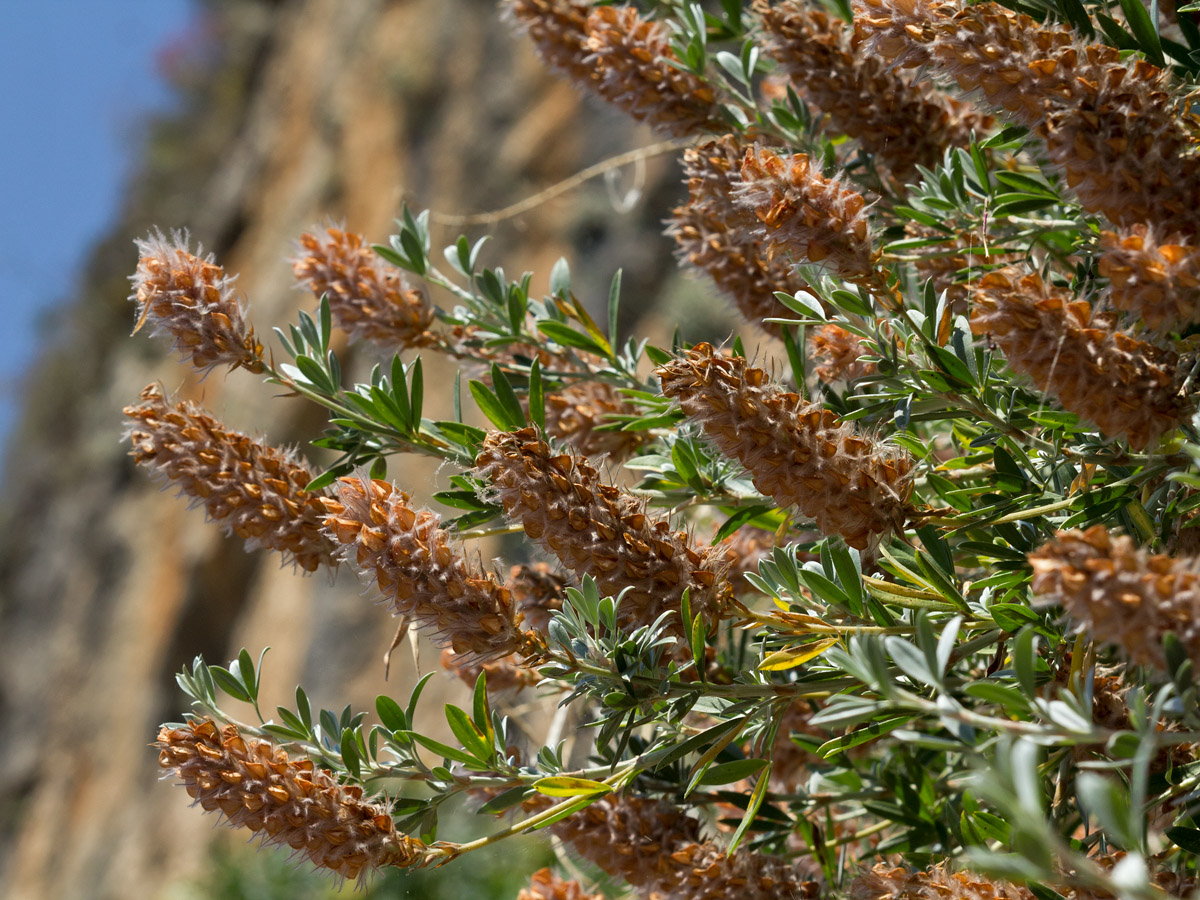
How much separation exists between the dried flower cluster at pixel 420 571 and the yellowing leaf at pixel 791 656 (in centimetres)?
18

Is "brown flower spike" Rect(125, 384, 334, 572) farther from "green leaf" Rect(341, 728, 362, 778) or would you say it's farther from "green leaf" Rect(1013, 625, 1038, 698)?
"green leaf" Rect(1013, 625, 1038, 698)

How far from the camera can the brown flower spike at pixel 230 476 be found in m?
0.91

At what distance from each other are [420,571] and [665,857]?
38cm

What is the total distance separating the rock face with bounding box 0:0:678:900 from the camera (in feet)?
17.3

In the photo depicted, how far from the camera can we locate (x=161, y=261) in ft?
2.97

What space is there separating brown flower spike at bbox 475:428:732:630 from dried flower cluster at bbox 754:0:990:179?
493 mm

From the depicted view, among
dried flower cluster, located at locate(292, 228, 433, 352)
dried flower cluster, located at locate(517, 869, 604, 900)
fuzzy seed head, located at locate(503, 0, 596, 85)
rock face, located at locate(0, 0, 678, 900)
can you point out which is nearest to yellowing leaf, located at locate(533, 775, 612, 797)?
dried flower cluster, located at locate(517, 869, 604, 900)

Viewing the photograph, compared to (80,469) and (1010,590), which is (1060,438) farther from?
(80,469)

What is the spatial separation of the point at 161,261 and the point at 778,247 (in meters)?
0.54

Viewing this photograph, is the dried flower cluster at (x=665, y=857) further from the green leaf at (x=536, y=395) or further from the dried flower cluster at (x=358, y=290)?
the dried flower cluster at (x=358, y=290)

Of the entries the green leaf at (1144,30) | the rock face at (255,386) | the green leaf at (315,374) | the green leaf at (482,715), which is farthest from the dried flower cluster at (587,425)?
the rock face at (255,386)

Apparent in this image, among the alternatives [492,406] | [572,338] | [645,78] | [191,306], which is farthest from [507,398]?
[645,78]

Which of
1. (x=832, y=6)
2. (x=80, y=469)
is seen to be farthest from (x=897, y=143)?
(x=80, y=469)

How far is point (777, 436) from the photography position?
716 millimetres
